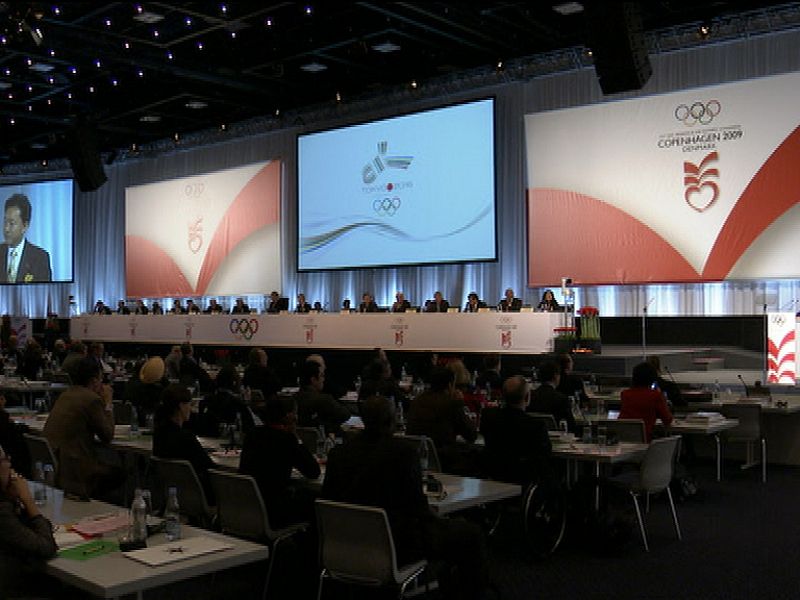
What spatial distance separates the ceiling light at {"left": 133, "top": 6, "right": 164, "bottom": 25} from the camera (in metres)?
13.8

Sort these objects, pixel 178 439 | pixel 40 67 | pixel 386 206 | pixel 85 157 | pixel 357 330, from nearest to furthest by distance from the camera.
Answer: pixel 178 439
pixel 357 330
pixel 40 67
pixel 85 157
pixel 386 206

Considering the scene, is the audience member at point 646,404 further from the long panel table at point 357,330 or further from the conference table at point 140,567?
the long panel table at point 357,330

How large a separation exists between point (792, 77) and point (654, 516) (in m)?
8.12

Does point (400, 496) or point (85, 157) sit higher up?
point (85, 157)

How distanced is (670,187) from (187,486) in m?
10.6

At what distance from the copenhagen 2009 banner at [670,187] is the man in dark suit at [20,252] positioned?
49.6 feet

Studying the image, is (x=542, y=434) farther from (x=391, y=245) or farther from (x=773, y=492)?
(x=391, y=245)

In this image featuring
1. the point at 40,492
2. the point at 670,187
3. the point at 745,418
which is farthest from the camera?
the point at 670,187

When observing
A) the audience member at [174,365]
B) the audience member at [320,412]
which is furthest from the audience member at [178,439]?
the audience member at [174,365]

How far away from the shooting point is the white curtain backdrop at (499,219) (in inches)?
533

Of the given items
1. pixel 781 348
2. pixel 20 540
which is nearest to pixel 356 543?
pixel 20 540

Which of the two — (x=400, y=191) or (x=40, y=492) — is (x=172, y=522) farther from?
(x=400, y=191)

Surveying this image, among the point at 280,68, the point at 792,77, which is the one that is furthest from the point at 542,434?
the point at 280,68

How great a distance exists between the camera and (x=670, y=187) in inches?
546
